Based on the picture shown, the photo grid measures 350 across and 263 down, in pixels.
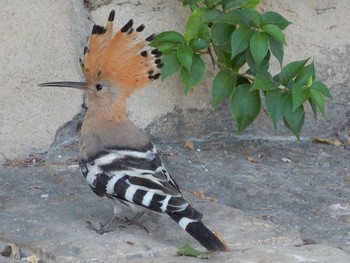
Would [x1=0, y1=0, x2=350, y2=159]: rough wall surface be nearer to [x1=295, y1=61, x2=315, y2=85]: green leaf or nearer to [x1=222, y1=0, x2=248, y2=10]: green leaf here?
[x1=222, y1=0, x2=248, y2=10]: green leaf

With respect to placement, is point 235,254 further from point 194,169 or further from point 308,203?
point 194,169

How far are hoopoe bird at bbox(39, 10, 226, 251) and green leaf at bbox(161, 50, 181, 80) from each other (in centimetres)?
30

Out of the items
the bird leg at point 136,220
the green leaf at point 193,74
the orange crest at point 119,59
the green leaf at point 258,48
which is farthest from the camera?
the green leaf at point 193,74

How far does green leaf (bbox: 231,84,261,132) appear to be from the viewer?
15.0ft

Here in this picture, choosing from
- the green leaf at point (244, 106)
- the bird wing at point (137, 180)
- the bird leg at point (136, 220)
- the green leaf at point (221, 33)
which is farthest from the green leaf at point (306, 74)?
the bird leg at point (136, 220)

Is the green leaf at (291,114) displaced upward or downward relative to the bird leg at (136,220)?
upward

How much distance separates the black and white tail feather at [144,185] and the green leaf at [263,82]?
709mm

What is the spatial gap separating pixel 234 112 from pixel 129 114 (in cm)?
51

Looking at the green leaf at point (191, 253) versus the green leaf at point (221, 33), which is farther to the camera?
the green leaf at point (221, 33)

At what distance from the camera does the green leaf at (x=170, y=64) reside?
4.48 meters

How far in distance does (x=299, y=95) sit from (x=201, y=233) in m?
1.07

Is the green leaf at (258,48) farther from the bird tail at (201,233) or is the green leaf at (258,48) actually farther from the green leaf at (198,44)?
the bird tail at (201,233)

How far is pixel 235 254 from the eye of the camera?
3.57 meters

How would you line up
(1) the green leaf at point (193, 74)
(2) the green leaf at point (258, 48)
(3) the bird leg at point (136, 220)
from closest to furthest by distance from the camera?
(3) the bird leg at point (136, 220), (2) the green leaf at point (258, 48), (1) the green leaf at point (193, 74)
